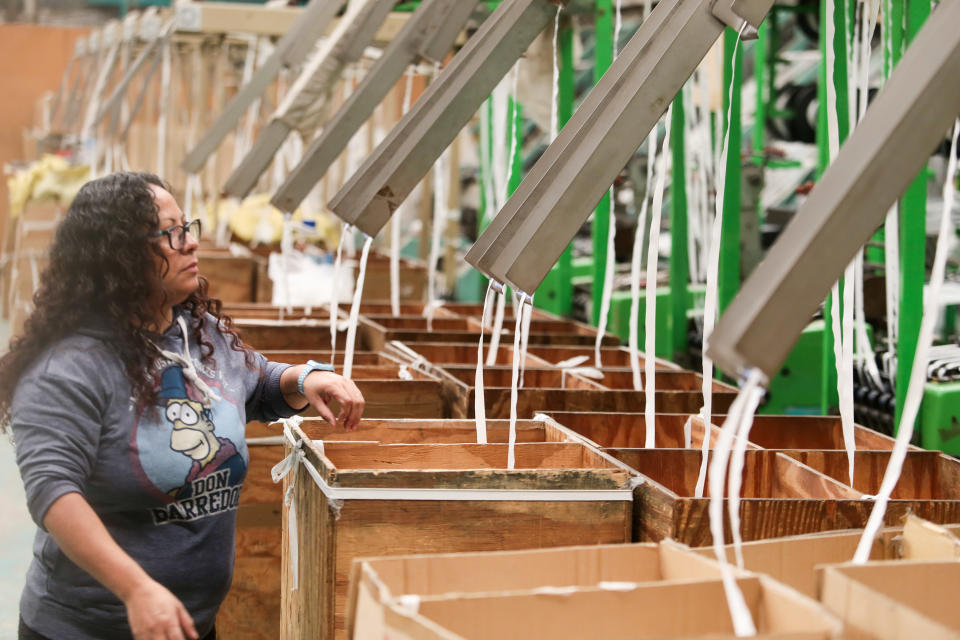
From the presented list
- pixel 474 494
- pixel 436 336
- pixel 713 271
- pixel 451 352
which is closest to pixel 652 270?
pixel 713 271

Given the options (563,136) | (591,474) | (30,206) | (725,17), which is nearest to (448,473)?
(591,474)

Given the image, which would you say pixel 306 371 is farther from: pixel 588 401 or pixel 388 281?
pixel 388 281

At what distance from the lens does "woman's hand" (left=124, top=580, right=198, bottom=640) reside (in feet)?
5.95

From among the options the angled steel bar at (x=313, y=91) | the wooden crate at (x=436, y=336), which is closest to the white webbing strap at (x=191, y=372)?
the wooden crate at (x=436, y=336)

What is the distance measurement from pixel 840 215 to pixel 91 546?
3.91ft

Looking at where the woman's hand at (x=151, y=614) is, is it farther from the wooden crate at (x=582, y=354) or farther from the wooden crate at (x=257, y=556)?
the wooden crate at (x=582, y=354)

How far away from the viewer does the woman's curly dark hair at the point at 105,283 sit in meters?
2.05

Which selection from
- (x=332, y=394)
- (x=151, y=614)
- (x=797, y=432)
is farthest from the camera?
(x=797, y=432)

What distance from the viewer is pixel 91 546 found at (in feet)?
6.02

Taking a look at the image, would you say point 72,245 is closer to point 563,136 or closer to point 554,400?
point 563,136

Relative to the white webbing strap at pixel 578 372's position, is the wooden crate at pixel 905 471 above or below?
below

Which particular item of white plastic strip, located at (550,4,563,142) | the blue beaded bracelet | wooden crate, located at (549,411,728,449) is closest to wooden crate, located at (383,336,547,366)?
white plastic strip, located at (550,4,563,142)

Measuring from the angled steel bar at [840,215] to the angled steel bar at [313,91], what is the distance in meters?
2.85

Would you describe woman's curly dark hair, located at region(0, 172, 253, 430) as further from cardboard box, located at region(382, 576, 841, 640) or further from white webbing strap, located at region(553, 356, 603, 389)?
white webbing strap, located at region(553, 356, 603, 389)
